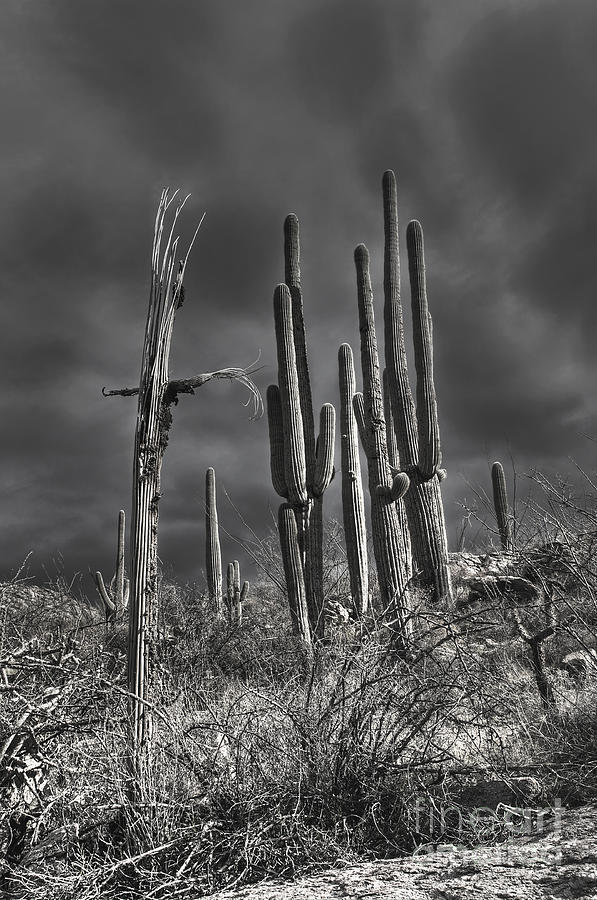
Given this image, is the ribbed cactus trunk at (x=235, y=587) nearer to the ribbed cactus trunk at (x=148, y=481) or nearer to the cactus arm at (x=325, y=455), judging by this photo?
the cactus arm at (x=325, y=455)

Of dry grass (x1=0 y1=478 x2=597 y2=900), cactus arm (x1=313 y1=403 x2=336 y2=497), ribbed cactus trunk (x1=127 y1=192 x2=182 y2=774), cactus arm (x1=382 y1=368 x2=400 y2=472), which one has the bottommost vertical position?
dry grass (x1=0 y1=478 x2=597 y2=900)

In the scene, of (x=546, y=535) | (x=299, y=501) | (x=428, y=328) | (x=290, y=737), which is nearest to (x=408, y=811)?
(x=290, y=737)

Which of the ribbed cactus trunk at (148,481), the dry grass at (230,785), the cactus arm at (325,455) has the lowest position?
the dry grass at (230,785)

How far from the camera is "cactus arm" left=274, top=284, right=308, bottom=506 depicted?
480 inches

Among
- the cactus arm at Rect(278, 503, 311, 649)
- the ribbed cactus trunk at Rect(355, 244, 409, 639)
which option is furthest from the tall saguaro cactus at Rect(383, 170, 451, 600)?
the cactus arm at Rect(278, 503, 311, 649)

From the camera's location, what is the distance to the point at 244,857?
4164 millimetres

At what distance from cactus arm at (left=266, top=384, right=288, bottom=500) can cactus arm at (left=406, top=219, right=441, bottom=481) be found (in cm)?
249

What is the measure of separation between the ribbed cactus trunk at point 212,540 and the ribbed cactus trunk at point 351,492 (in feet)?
14.0

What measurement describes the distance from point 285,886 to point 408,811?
1.10 meters

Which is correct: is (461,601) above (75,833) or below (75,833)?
above

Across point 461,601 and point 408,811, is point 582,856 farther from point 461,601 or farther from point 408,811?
point 461,601

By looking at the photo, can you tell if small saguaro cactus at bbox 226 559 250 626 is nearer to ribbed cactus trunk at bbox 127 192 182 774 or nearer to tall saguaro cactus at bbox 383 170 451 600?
tall saguaro cactus at bbox 383 170 451 600

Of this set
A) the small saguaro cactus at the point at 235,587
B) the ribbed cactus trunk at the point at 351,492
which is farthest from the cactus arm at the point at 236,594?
the ribbed cactus trunk at the point at 351,492

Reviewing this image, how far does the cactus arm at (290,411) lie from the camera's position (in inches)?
480
